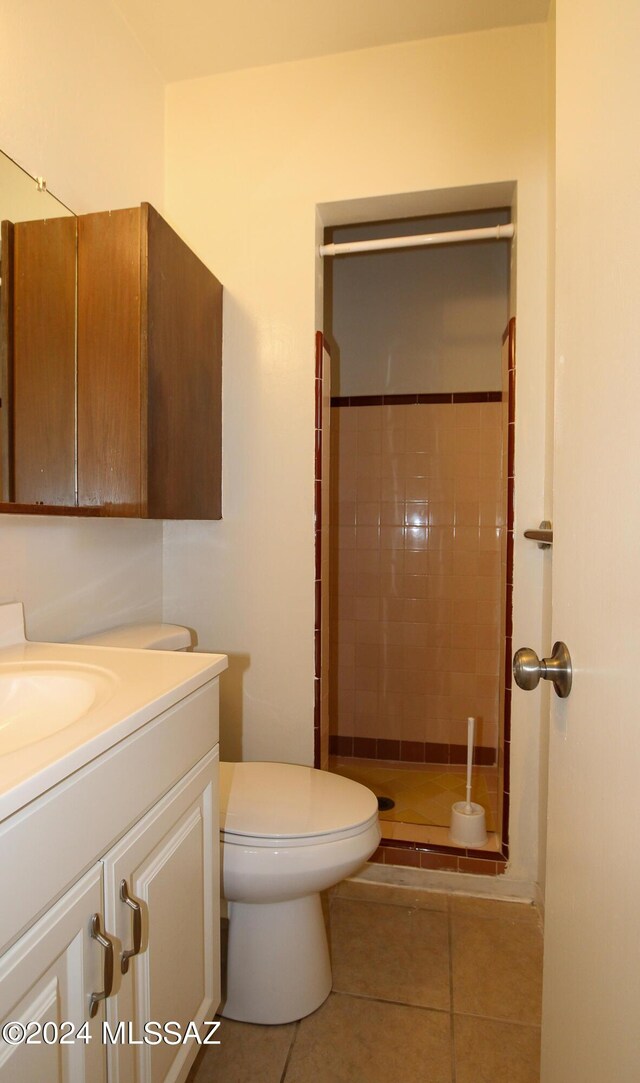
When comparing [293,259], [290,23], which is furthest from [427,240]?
[290,23]

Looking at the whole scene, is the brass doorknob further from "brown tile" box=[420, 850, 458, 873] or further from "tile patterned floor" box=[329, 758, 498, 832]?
"tile patterned floor" box=[329, 758, 498, 832]

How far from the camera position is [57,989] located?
61cm

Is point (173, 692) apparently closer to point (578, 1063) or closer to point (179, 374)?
point (578, 1063)

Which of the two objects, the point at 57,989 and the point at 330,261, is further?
the point at 330,261

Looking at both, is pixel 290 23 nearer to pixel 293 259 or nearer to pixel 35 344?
pixel 293 259

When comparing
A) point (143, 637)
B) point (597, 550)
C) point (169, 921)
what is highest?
point (597, 550)

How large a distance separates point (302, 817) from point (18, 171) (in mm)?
1484

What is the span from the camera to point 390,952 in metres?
1.44

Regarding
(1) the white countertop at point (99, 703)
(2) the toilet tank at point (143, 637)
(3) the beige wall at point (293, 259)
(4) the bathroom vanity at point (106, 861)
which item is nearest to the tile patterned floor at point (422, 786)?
(3) the beige wall at point (293, 259)

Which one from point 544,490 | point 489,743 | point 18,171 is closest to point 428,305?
point 544,490

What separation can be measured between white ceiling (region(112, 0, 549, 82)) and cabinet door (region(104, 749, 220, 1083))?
192 cm

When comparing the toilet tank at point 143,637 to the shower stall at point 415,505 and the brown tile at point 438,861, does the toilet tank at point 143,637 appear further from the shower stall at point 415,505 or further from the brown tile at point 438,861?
the shower stall at point 415,505

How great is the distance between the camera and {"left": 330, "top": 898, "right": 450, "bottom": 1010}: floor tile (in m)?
1.32

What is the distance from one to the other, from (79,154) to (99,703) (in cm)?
134
